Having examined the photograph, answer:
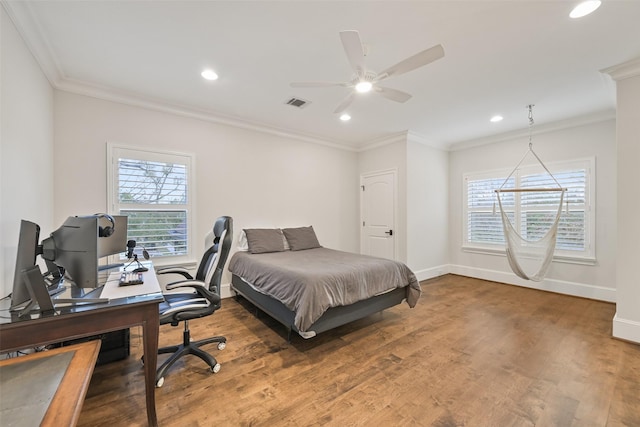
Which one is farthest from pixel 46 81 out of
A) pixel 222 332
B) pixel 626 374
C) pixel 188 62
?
pixel 626 374

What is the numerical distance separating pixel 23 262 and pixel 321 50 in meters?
2.47

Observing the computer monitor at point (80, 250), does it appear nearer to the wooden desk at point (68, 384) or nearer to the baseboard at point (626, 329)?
the wooden desk at point (68, 384)

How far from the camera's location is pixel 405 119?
3934 mm

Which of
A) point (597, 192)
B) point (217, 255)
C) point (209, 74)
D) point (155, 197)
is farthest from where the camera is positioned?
point (597, 192)

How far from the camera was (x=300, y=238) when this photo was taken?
426cm

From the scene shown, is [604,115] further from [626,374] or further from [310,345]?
[310,345]

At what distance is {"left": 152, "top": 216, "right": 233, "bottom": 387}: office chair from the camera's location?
1953mm

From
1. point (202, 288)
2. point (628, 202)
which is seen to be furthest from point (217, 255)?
point (628, 202)

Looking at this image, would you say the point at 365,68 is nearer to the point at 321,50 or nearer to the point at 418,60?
the point at 418,60

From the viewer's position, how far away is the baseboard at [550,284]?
3.66m

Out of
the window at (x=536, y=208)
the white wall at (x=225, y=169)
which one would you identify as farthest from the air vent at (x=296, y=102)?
the window at (x=536, y=208)

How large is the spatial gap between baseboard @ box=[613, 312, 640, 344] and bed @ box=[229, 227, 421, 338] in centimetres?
185

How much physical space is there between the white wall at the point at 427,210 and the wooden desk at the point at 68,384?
14.0 feet

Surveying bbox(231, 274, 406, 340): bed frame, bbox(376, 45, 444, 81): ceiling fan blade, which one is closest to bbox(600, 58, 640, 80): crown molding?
bbox(376, 45, 444, 81): ceiling fan blade
